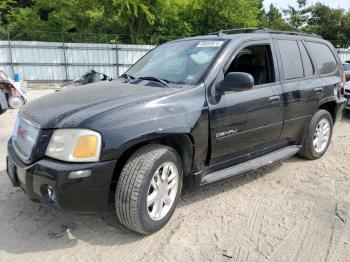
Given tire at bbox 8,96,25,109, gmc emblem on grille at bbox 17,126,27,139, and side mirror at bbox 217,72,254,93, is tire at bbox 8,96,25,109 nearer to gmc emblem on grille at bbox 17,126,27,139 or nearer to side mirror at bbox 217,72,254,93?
gmc emblem on grille at bbox 17,126,27,139

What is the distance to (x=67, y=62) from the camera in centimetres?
1802

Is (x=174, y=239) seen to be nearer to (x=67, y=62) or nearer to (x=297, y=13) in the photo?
(x=67, y=62)

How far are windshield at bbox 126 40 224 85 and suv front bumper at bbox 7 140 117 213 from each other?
1.32 m

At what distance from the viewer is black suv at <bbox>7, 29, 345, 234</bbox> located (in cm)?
274

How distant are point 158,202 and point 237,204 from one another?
1005 mm

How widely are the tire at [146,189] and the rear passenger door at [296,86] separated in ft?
6.10

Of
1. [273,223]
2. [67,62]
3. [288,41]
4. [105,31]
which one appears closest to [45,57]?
[67,62]

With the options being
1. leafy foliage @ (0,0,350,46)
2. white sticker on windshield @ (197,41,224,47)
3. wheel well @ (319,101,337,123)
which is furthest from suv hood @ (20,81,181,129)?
leafy foliage @ (0,0,350,46)

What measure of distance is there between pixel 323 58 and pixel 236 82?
8.02 ft

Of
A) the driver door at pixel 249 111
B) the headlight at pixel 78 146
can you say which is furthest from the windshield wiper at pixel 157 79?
the headlight at pixel 78 146

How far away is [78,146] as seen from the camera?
2693 mm

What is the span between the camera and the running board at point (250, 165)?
3.54 meters

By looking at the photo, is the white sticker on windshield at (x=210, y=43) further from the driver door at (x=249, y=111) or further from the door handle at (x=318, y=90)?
the door handle at (x=318, y=90)

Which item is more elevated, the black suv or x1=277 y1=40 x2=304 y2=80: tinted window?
x1=277 y1=40 x2=304 y2=80: tinted window
